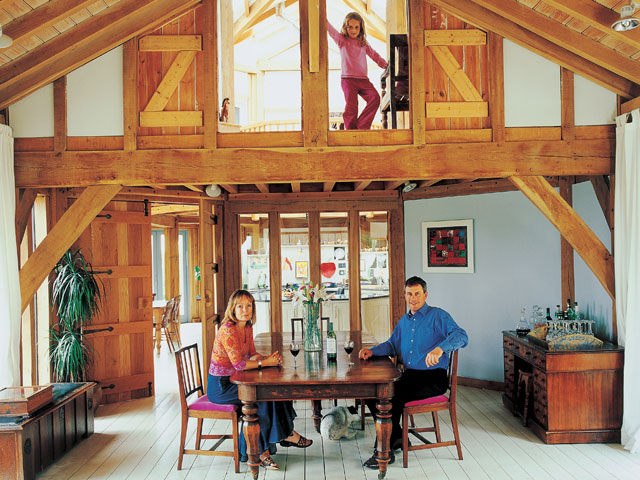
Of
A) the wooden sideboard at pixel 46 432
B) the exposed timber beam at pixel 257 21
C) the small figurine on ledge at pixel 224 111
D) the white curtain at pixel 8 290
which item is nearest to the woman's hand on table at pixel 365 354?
the wooden sideboard at pixel 46 432

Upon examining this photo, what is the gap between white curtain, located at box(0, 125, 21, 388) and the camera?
174 inches

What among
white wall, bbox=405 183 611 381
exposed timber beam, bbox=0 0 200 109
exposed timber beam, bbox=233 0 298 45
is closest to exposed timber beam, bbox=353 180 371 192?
white wall, bbox=405 183 611 381

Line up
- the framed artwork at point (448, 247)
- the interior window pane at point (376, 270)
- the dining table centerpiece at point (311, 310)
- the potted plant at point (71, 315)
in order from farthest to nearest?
the interior window pane at point (376, 270), the framed artwork at point (448, 247), the potted plant at point (71, 315), the dining table centerpiece at point (311, 310)

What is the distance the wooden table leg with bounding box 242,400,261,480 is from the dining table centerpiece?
3.11 feet

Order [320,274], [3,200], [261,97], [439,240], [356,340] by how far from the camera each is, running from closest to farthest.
Answer: [3,200] → [356,340] → [439,240] → [320,274] → [261,97]

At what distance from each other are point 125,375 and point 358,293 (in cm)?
309

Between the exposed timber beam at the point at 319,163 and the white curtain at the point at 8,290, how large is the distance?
394 millimetres

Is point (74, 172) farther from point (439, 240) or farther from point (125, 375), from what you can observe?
point (439, 240)

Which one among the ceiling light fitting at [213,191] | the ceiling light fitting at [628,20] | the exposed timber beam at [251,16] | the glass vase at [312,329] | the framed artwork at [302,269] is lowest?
the glass vase at [312,329]

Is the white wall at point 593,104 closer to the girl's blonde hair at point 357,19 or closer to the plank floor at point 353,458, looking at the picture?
the girl's blonde hair at point 357,19

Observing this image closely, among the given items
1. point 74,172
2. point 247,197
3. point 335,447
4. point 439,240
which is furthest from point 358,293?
point 74,172

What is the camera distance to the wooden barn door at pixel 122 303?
20.4 feet

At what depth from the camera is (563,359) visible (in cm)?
466

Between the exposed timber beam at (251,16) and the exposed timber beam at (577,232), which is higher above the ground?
the exposed timber beam at (251,16)
